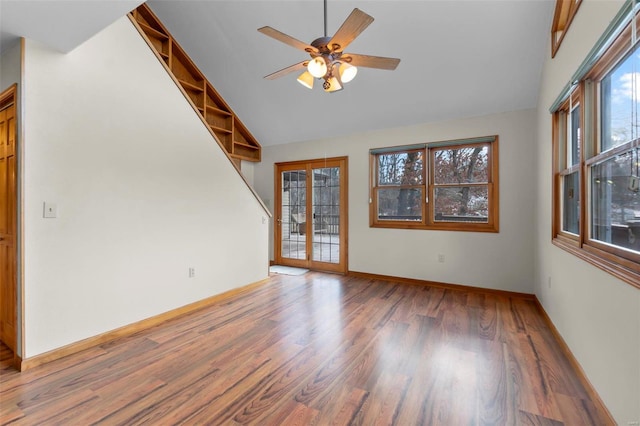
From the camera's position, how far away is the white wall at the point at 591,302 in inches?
52.6

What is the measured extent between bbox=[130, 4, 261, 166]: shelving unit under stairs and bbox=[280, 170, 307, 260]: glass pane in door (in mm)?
895

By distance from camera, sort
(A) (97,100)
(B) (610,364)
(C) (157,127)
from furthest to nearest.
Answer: (C) (157,127), (A) (97,100), (B) (610,364)

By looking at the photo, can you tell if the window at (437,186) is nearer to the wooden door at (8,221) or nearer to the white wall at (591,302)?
the white wall at (591,302)

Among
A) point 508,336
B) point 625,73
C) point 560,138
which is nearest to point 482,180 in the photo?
point 560,138

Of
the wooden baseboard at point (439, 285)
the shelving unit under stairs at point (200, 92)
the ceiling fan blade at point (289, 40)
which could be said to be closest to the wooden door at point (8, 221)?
the shelving unit under stairs at point (200, 92)

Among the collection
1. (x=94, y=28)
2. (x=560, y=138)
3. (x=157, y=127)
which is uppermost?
(x=94, y=28)

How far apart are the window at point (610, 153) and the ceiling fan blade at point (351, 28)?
49.4 inches

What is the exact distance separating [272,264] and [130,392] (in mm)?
3925

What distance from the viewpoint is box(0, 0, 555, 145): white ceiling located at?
2045mm

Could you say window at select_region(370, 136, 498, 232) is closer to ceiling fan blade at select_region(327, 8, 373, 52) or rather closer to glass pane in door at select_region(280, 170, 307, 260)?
glass pane in door at select_region(280, 170, 307, 260)

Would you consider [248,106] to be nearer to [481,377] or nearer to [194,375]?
[194,375]

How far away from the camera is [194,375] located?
199cm

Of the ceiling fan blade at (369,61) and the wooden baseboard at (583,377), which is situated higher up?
the ceiling fan blade at (369,61)

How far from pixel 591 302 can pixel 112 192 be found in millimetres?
3695
